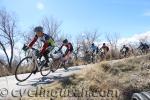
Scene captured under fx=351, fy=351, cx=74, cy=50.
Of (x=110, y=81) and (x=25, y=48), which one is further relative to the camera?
(x=25, y=48)

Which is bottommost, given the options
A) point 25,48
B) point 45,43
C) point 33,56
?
point 33,56

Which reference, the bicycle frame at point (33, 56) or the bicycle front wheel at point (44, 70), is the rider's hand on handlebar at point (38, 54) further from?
the bicycle front wheel at point (44, 70)

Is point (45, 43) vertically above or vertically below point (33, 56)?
above

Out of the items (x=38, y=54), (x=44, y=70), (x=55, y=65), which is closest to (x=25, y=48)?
(x=38, y=54)

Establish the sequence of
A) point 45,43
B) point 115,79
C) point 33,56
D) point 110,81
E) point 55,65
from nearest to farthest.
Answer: point 110,81
point 115,79
point 33,56
point 45,43
point 55,65

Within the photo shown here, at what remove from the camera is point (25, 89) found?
9.40 metres

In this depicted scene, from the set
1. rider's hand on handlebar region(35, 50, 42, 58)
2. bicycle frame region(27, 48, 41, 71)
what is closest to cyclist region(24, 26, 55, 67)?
rider's hand on handlebar region(35, 50, 42, 58)

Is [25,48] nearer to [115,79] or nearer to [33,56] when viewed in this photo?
[33,56]

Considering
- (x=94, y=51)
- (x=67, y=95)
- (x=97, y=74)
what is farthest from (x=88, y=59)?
(x=67, y=95)

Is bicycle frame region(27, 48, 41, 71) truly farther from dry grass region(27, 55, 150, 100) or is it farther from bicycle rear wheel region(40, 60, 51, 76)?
dry grass region(27, 55, 150, 100)

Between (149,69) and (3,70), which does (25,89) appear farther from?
(3,70)

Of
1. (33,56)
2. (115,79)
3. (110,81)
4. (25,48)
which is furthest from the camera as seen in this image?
(33,56)

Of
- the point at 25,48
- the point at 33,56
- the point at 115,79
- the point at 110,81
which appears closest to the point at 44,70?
the point at 33,56

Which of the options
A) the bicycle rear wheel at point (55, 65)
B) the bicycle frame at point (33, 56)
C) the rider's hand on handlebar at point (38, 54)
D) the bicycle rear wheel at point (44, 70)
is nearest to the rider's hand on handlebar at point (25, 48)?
the bicycle frame at point (33, 56)
